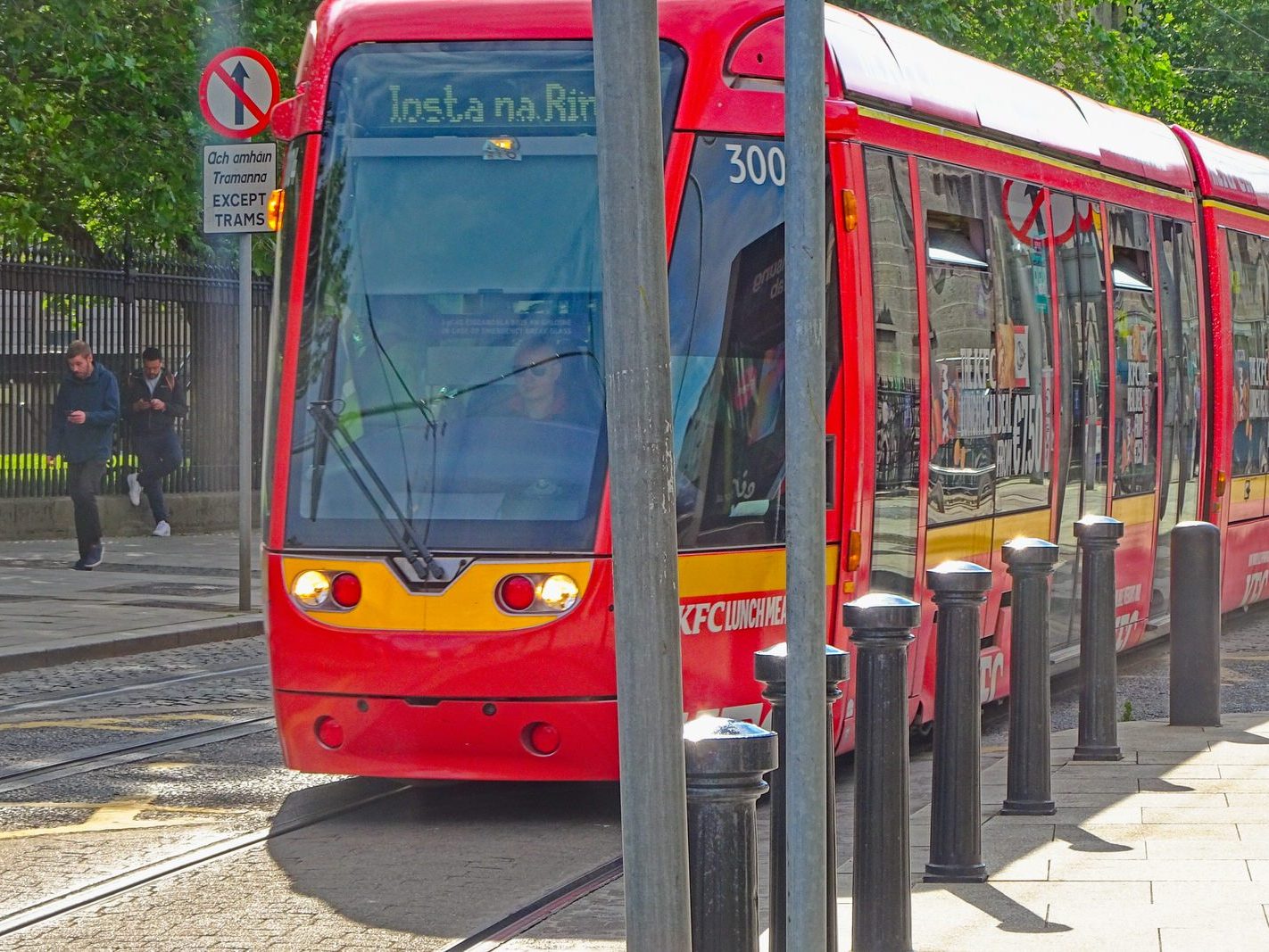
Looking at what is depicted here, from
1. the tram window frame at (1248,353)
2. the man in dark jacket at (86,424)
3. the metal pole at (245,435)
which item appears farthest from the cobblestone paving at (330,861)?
the man in dark jacket at (86,424)

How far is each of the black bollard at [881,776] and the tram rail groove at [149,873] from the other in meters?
2.20

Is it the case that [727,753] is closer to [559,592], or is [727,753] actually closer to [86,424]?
[559,592]

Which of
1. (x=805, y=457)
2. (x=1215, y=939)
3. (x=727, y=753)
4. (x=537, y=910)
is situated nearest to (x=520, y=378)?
(x=537, y=910)

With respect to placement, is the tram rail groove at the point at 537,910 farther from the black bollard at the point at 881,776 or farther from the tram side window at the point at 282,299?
the tram side window at the point at 282,299

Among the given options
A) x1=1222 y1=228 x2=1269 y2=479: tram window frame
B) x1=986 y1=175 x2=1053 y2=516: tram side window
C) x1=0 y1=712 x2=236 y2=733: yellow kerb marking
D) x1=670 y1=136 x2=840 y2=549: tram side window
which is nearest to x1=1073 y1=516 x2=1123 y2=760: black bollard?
x1=986 y1=175 x2=1053 y2=516: tram side window

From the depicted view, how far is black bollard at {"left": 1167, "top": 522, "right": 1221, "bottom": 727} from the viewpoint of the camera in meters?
9.29

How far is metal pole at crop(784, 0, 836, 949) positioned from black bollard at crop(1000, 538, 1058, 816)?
130 inches

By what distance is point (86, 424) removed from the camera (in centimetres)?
1789

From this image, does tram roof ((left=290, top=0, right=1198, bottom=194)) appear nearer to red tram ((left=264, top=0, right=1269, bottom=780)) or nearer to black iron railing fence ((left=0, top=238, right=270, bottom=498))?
red tram ((left=264, top=0, right=1269, bottom=780))

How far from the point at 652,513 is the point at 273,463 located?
4.48m

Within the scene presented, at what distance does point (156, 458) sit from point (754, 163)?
14247 millimetres

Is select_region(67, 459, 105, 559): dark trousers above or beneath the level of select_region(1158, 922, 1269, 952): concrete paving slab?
above

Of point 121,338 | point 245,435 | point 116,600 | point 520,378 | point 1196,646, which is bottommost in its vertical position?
point 116,600

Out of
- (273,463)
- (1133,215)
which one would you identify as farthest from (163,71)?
(273,463)
